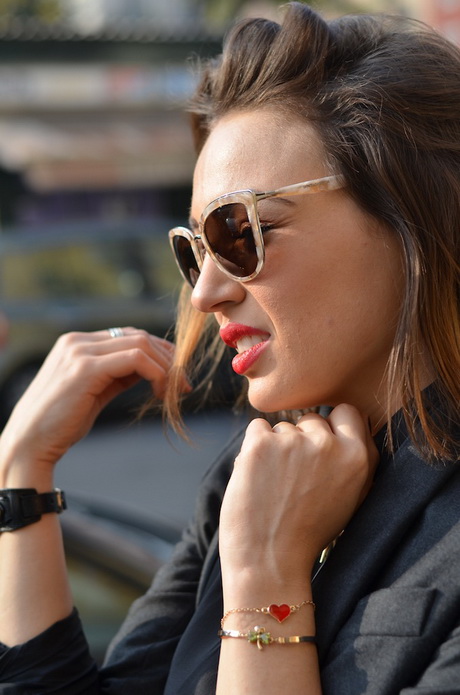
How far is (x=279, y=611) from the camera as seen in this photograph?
1544 millimetres

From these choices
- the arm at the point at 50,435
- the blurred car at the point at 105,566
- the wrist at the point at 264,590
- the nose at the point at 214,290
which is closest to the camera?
the wrist at the point at 264,590

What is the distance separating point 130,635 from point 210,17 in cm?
1854

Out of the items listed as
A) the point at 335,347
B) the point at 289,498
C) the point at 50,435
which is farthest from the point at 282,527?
the point at 50,435

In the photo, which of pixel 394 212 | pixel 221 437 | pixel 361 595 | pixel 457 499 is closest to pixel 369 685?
pixel 361 595

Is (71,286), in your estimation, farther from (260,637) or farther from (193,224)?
(260,637)

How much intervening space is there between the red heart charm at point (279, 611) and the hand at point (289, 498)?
A: 4cm

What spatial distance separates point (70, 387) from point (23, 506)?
0.29 metres

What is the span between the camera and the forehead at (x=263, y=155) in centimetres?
169

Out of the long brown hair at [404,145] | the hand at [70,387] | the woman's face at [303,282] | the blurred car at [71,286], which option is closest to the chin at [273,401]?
the woman's face at [303,282]

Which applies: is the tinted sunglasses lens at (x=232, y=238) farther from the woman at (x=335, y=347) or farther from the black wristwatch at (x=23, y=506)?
the black wristwatch at (x=23, y=506)

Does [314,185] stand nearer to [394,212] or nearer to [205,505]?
[394,212]

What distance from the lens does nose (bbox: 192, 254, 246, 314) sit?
1.76 m

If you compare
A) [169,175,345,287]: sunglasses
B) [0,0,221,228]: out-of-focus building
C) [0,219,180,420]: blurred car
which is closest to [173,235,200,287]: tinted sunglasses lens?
[169,175,345,287]: sunglasses

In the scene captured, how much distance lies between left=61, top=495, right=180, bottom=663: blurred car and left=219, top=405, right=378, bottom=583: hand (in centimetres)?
154
